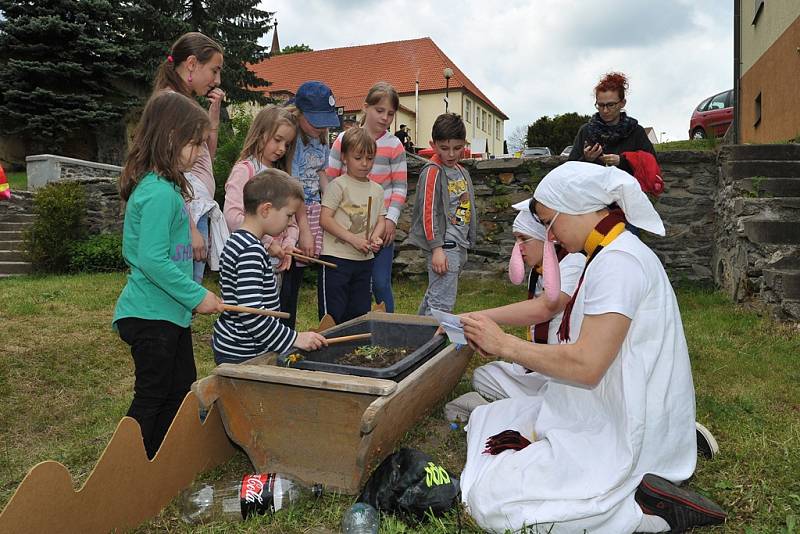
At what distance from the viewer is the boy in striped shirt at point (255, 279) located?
2.85m

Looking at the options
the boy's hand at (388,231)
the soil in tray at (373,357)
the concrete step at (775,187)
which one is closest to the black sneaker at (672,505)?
the soil in tray at (373,357)

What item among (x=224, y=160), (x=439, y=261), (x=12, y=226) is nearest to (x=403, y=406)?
(x=439, y=261)

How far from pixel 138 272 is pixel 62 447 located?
1318 millimetres

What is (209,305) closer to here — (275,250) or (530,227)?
(275,250)

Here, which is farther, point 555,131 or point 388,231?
point 555,131

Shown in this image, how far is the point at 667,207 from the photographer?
768cm

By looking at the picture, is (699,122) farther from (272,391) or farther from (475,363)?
(272,391)

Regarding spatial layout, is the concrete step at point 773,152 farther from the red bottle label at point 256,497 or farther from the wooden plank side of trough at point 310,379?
the red bottle label at point 256,497

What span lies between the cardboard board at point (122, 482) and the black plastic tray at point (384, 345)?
0.51 m

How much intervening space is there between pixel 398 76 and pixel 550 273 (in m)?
35.8

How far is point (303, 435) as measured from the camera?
2609 mm

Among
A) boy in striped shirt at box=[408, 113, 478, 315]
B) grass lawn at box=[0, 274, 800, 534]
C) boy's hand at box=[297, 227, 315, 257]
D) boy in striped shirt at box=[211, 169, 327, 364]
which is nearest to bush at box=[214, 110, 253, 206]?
grass lawn at box=[0, 274, 800, 534]

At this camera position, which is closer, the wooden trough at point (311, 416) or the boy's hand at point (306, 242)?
the wooden trough at point (311, 416)

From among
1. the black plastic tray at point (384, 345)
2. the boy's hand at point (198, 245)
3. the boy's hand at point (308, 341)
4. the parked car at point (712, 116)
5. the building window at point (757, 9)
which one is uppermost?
the building window at point (757, 9)
